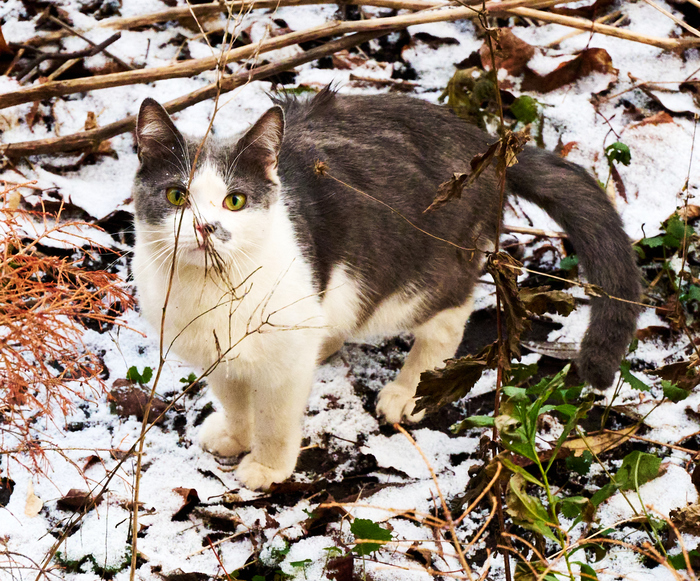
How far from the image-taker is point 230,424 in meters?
2.33

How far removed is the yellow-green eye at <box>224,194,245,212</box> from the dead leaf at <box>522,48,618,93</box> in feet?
6.85

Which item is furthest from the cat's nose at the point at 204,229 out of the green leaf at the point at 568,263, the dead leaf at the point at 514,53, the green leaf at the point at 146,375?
the dead leaf at the point at 514,53

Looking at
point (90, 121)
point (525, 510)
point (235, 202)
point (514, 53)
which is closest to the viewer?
point (525, 510)

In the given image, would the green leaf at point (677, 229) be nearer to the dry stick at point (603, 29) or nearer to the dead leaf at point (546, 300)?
the dry stick at point (603, 29)

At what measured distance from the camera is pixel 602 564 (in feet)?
6.30

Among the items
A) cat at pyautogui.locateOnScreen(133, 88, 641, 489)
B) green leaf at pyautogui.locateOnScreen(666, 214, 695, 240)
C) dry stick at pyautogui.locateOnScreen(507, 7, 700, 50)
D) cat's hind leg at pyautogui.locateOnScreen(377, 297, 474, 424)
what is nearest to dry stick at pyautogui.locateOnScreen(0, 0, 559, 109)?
dry stick at pyautogui.locateOnScreen(507, 7, 700, 50)

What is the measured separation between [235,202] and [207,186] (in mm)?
88

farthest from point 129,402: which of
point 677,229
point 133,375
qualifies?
point 677,229

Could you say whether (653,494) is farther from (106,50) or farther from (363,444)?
(106,50)

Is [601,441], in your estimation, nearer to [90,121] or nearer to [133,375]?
[133,375]

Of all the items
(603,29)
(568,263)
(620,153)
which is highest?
(603,29)

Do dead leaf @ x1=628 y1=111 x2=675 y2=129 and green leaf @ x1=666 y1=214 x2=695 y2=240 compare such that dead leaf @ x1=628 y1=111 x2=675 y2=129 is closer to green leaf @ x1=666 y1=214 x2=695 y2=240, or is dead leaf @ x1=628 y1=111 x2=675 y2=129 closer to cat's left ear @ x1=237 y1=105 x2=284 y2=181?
green leaf @ x1=666 y1=214 x2=695 y2=240

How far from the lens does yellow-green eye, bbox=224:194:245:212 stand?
1846 mm

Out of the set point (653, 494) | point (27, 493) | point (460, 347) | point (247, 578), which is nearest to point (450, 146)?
point (460, 347)
